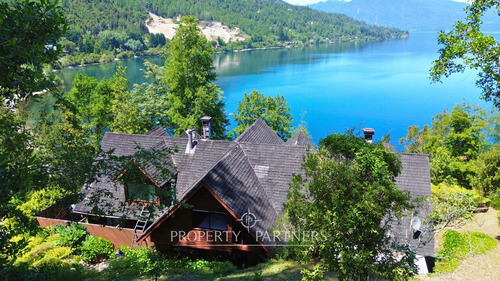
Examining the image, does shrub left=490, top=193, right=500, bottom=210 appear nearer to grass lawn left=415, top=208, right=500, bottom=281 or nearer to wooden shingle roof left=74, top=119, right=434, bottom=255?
grass lawn left=415, top=208, right=500, bottom=281

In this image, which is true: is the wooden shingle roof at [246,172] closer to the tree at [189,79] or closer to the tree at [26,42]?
the tree at [26,42]

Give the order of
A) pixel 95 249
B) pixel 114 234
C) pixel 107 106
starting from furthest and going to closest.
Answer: pixel 107 106 → pixel 114 234 → pixel 95 249

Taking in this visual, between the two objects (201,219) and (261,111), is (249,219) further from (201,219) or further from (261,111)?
(261,111)

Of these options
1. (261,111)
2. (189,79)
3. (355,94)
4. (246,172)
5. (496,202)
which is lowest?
(496,202)

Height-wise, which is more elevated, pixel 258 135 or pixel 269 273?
pixel 258 135

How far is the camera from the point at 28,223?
21.4 ft

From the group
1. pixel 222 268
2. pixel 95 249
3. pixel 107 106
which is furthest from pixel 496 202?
pixel 107 106

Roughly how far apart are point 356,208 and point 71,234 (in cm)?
1505

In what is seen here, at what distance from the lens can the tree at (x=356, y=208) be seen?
6688 mm

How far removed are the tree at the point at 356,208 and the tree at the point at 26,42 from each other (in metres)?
5.68

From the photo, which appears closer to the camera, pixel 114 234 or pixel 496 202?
pixel 114 234

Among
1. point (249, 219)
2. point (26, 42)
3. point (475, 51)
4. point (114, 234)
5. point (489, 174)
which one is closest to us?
point (26, 42)

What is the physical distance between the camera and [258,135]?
68.3ft

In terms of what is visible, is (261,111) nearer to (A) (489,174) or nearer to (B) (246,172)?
(B) (246,172)
